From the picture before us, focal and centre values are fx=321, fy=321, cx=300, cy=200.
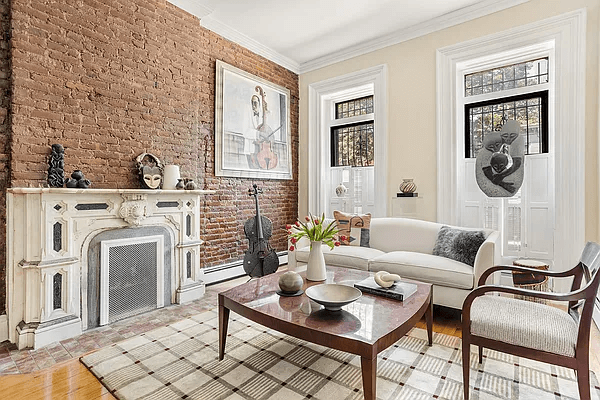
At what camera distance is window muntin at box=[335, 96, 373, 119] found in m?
4.96

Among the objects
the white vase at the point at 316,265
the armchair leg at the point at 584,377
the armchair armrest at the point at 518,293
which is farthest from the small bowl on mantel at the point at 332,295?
the armchair leg at the point at 584,377

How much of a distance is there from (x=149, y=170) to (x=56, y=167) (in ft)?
2.54

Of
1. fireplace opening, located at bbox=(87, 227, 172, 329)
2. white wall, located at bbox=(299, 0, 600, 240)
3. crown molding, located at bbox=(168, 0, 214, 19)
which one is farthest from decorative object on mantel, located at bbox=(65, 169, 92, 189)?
white wall, located at bbox=(299, 0, 600, 240)

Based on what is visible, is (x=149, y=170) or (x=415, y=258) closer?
(x=415, y=258)

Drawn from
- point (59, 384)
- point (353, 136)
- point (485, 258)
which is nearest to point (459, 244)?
point (485, 258)

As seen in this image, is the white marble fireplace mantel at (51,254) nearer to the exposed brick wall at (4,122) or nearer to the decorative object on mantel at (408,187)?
the exposed brick wall at (4,122)

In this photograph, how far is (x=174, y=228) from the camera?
11.1 feet

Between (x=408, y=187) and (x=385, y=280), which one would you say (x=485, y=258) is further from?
(x=408, y=187)

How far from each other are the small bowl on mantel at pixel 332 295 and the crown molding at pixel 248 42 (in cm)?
366

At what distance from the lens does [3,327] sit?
2473mm

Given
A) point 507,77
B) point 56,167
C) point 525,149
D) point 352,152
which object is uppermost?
point 507,77

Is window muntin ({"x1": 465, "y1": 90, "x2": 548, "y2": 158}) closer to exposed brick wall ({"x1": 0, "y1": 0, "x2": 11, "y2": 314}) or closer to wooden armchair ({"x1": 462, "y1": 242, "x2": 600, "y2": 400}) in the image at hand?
wooden armchair ({"x1": 462, "y1": 242, "x2": 600, "y2": 400})

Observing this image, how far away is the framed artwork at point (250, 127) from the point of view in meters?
4.22

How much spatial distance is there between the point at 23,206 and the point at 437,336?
3.38 metres
